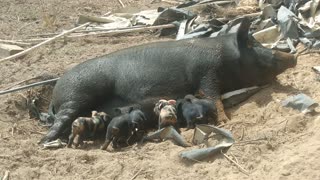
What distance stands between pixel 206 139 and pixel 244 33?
70.5 inches

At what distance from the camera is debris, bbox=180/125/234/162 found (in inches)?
221

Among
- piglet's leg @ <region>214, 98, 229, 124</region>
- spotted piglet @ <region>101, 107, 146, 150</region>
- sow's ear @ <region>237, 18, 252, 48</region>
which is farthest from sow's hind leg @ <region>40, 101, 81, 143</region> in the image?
sow's ear @ <region>237, 18, 252, 48</region>

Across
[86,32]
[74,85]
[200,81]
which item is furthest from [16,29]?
[200,81]

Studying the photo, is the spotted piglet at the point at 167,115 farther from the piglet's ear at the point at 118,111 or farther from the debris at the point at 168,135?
the piglet's ear at the point at 118,111

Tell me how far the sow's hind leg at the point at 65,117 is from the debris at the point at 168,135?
45.8 inches

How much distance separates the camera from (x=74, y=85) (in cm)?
734

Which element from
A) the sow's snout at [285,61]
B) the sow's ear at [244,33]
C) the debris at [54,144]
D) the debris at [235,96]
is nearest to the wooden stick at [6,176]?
the debris at [54,144]

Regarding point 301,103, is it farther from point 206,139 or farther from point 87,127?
point 87,127

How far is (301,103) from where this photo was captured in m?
6.31

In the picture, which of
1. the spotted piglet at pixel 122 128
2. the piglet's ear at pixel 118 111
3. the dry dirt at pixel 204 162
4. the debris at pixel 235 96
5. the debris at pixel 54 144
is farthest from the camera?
the debris at pixel 235 96

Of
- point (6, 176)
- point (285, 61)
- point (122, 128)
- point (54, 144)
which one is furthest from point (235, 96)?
point (6, 176)

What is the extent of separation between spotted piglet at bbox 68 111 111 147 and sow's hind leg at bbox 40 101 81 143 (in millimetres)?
244

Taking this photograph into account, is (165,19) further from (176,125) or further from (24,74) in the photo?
(176,125)

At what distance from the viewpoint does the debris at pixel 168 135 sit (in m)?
6.10
